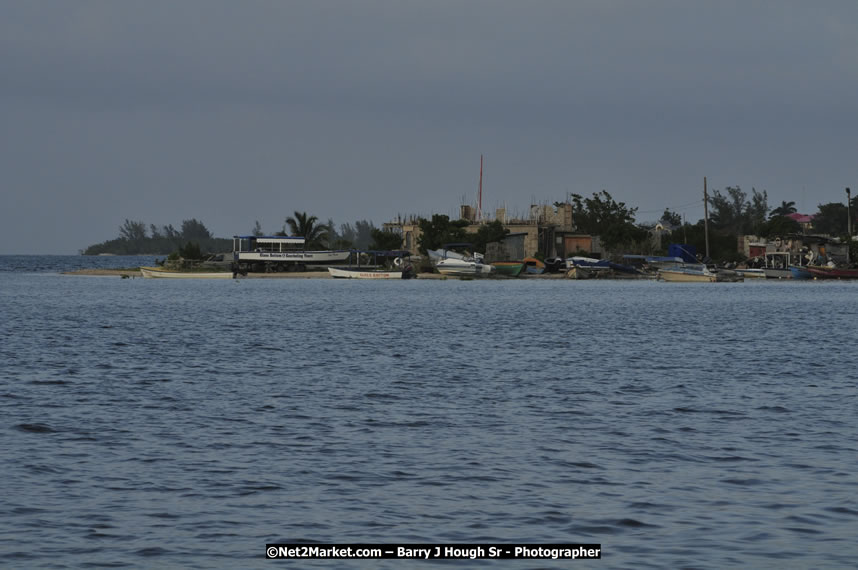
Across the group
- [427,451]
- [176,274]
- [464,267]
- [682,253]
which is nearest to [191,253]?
[176,274]

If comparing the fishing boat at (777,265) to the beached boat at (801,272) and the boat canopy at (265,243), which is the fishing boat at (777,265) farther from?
the boat canopy at (265,243)

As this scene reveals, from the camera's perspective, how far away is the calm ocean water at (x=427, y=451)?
12461 mm

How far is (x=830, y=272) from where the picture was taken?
460 ft

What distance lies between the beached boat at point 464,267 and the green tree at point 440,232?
815 cm

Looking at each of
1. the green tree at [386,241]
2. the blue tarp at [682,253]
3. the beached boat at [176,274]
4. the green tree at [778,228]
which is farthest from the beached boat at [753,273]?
the beached boat at [176,274]

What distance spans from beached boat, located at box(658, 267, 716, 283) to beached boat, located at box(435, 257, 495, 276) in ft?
74.7

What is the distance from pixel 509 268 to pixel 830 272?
40766 millimetres

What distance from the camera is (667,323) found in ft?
193

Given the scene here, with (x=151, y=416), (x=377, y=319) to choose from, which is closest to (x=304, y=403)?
(x=151, y=416)

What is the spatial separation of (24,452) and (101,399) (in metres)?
7.07

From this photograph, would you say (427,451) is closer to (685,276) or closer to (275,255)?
(685,276)

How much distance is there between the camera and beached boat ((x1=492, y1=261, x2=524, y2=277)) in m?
145

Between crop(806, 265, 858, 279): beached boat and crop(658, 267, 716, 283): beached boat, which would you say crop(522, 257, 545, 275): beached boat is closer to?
crop(658, 267, 716, 283): beached boat

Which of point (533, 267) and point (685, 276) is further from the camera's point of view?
point (533, 267)
